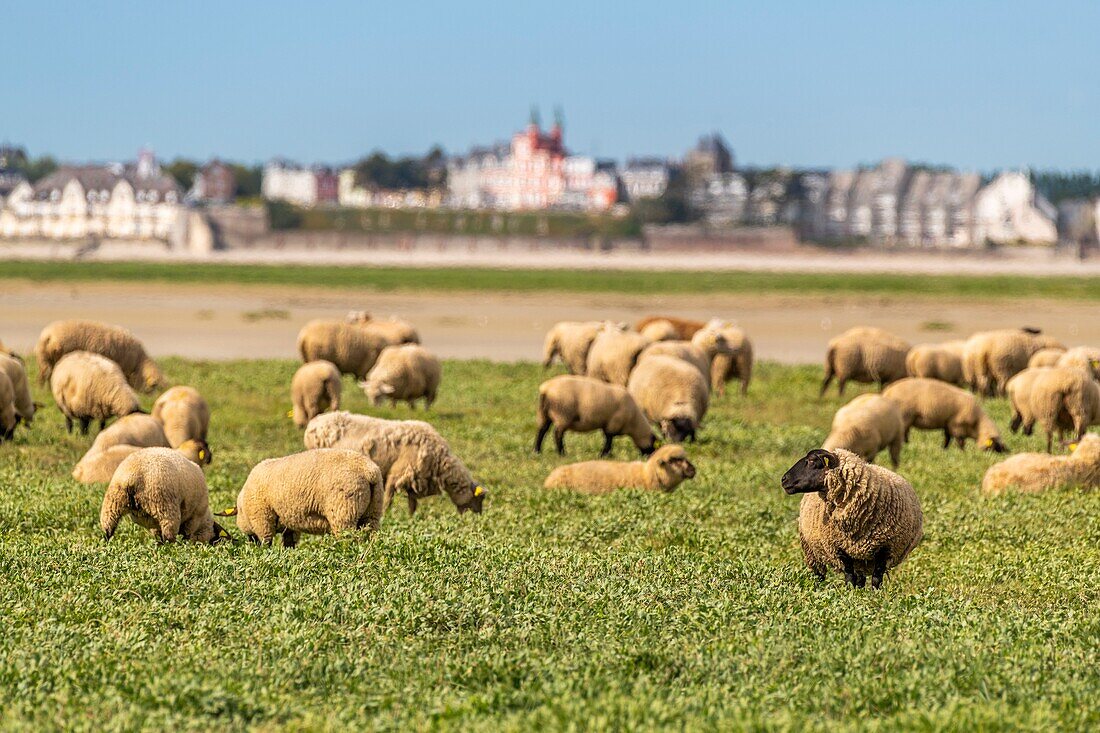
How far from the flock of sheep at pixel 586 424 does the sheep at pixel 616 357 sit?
3cm

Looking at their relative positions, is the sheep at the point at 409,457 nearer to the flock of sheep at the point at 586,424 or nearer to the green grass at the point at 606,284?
the flock of sheep at the point at 586,424

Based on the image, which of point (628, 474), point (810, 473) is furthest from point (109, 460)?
point (810, 473)

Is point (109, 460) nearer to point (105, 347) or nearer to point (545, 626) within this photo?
point (545, 626)

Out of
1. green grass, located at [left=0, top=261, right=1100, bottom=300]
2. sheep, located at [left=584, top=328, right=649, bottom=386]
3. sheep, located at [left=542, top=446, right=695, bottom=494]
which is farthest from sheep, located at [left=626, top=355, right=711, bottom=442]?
Result: green grass, located at [left=0, top=261, right=1100, bottom=300]

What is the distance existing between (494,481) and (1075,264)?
15420 cm

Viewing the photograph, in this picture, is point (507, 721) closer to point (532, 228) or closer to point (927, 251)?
point (927, 251)

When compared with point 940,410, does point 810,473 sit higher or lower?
higher

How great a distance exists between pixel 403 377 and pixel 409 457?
859 centimetres

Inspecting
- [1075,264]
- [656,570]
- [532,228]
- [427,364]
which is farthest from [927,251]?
[656,570]

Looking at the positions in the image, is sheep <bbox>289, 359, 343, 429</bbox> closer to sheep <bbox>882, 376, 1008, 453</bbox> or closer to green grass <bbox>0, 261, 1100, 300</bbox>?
sheep <bbox>882, 376, 1008, 453</bbox>

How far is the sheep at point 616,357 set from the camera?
23.0 m

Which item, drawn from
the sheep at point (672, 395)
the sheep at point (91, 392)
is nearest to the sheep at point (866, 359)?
the sheep at point (672, 395)

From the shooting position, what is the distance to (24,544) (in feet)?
35.2

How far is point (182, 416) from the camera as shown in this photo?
55.3ft
